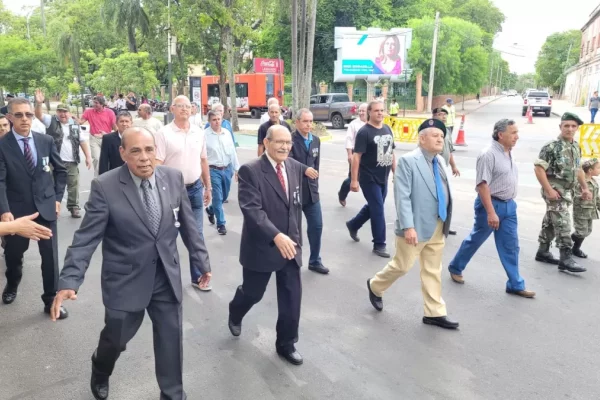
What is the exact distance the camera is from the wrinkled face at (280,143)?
3652 mm

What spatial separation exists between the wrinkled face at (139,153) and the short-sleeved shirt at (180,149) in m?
2.44

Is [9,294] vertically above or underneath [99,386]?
underneath

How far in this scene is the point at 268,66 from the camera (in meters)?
Result: 32.7

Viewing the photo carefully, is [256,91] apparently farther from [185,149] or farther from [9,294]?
[9,294]

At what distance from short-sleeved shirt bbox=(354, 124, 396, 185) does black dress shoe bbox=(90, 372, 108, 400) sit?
12.9 feet

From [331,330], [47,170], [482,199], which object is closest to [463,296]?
[482,199]

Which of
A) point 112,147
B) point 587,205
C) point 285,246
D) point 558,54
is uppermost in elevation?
point 558,54

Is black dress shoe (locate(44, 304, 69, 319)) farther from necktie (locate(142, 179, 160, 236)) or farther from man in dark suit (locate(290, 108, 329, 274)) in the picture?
man in dark suit (locate(290, 108, 329, 274))

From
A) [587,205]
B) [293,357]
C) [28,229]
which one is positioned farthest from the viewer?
[587,205]

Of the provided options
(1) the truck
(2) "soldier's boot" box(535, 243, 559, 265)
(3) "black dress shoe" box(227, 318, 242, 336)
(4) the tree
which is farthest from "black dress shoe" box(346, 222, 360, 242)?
(4) the tree

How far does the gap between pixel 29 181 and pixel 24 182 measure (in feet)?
0.13

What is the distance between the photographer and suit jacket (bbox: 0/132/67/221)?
4438 millimetres

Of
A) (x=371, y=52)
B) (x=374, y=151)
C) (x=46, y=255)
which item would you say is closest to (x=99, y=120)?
(x=46, y=255)

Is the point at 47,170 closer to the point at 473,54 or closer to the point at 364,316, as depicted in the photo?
the point at 364,316
